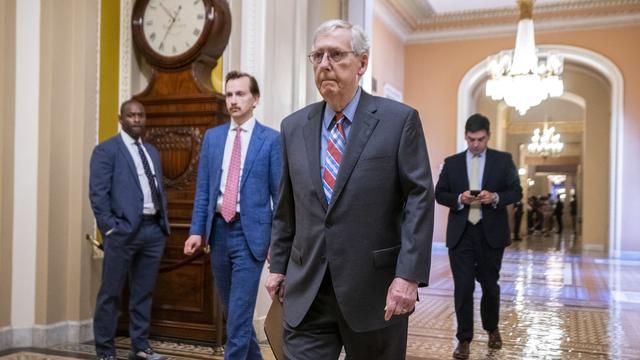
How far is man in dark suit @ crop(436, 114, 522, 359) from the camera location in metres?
4.38

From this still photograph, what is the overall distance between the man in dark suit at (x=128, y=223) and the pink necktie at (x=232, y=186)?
36.1 inches

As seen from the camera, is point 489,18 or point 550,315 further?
point 489,18

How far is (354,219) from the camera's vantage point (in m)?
1.91

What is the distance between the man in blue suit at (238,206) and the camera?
312cm

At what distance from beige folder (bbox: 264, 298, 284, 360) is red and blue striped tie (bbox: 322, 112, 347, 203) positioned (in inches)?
18.0

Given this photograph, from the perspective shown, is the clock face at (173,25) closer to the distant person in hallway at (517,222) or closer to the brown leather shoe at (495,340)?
the brown leather shoe at (495,340)

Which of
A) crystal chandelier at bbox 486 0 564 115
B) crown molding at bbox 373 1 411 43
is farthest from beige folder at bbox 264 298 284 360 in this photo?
crown molding at bbox 373 1 411 43

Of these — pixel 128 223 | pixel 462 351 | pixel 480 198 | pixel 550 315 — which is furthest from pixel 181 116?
pixel 550 315

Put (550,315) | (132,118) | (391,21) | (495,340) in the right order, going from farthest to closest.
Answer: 1. (391,21)
2. (550,315)
3. (495,340)
4. (132,118)

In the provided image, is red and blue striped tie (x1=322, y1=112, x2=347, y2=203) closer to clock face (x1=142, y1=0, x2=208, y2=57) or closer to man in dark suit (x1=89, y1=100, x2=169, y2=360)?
man in dark suit (x1=89, y1=100, x2=169, y2=360)

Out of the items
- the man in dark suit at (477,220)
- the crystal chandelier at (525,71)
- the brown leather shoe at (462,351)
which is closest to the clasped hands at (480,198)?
the man in dark suit at (477,220)

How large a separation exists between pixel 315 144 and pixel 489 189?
9.14 feet

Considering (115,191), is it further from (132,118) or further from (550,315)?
(550,315)

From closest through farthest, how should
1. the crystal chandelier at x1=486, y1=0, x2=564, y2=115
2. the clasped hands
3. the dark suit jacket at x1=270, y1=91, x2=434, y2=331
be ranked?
the dark suit jacket at x1=270, y1=91, x2=434, y2=331 < the clasped hands < the crystal chandelier at x1=486, y1=0, x2=564, y2=115
